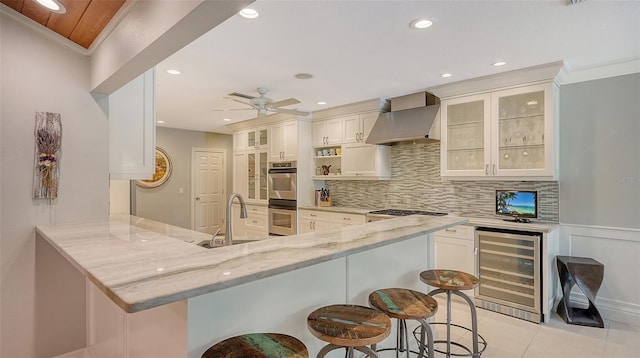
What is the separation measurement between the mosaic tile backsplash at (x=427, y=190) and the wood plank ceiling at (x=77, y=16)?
11.5 ft

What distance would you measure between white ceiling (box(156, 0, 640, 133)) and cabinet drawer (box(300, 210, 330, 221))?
1835 millimetres

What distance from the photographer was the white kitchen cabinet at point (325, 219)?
4391 millimetres

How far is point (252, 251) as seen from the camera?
1.37 meters

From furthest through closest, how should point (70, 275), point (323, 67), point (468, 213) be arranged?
1. point (468, 213)
2. point (323, 67)
3. point (70, 275)

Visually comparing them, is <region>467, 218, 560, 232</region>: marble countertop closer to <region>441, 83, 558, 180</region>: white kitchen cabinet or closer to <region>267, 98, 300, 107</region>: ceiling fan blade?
<region>441, 83, 558, 180</region>: white kitchen cabinet

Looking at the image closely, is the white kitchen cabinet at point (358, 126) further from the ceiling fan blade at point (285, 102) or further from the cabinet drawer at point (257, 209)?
the cabinet drawer at point (257, 209)

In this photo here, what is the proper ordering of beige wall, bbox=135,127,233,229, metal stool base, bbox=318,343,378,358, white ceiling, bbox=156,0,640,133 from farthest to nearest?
beige wall, bbox=135,127,233,229 → white ceiling, bbox=156,0,640,133 → metal stool base, bbox=318,343,378,358

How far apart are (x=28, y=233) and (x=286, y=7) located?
86.0 inches

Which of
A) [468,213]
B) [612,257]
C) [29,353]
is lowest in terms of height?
[29,353]

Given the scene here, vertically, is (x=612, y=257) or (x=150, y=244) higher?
(x=150, y=244)

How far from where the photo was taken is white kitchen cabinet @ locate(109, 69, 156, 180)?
2.48 metres

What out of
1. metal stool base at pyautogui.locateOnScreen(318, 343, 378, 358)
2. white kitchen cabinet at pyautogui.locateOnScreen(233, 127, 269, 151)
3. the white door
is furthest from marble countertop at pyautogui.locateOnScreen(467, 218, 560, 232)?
the white door

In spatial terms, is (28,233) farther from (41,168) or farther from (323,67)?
(323,67)

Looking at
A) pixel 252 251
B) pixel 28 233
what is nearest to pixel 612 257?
pixel 252 251
